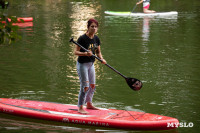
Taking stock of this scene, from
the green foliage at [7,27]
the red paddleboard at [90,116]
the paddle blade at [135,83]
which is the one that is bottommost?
the red paddleboard at [90,116]

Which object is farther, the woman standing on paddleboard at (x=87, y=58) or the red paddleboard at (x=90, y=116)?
the woman standing on paddleboard at (x=87, y=58)

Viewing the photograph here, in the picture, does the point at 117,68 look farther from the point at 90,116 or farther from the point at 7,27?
the point at 7,27

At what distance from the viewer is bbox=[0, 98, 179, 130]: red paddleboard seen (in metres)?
7.36

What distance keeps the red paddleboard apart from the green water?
5.5 inches

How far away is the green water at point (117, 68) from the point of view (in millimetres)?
8852

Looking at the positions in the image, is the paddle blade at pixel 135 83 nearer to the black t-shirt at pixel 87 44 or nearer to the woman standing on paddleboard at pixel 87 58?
the woman standing on paddleboard at pixel 87 58

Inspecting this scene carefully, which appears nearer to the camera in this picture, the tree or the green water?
the tree

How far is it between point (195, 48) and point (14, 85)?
8.15 m

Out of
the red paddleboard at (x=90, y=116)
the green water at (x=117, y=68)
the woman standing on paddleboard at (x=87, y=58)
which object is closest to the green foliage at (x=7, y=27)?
the green water at (x=117, y=68)

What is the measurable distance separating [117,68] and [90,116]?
17.3ft

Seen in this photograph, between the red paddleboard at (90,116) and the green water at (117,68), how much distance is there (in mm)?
139

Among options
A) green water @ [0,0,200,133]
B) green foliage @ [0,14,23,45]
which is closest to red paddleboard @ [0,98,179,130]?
green water @ [0,0,200,133]

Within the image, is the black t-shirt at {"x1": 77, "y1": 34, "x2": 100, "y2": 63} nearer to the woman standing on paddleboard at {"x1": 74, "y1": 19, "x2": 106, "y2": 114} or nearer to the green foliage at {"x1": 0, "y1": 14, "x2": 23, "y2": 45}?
the woman standing on paddleboard at {"x1": 74, "y1": 19, "x2": 106, "y2": 114}

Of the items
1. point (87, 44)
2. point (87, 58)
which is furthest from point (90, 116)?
point (87, 44)
